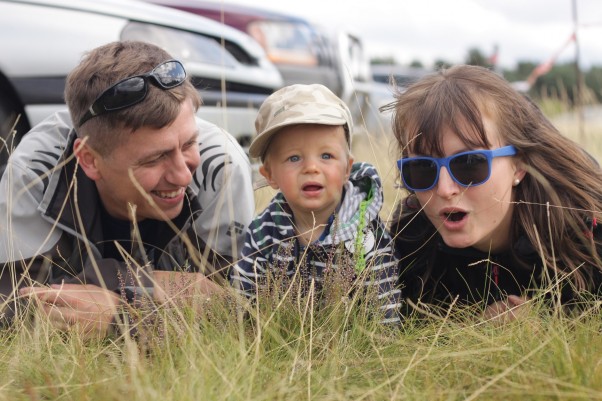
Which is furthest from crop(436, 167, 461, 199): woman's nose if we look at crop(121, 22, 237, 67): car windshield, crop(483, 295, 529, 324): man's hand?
crop(121, 22, 237, 67): car windshield

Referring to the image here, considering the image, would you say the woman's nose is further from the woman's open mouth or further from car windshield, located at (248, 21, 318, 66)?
car windshield, located at (248, 21, 318, 66)

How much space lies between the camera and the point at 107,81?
2998 millimetres

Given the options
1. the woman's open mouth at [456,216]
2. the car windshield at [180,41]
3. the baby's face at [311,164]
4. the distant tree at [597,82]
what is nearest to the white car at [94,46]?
the car windshield at [180,41]

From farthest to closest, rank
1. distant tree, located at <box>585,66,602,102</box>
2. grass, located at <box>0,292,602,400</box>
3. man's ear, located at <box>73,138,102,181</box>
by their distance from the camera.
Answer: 1. distant tree, located at <box>585,66,602,102</box>
2. man's ear, located at <box>73,138,102,181</box>
3. grass, located at <box>0,292,602,400</box>

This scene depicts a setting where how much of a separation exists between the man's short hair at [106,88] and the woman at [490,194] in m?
0.84

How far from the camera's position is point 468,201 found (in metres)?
2.71

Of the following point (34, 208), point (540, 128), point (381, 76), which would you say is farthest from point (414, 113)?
point (381, 76)

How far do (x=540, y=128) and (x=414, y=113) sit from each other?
462mm

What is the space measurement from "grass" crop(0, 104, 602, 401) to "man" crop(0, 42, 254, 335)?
0.46 meters

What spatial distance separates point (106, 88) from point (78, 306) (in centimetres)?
81

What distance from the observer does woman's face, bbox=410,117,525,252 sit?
2684mm

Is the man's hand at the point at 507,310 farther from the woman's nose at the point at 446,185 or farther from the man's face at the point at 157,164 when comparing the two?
the man's face at the point at 157,164

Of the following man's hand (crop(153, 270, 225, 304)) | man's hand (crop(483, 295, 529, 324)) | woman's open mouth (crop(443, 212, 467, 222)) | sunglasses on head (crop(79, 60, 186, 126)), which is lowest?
man's hand (crop(483, 295, 529, 324))

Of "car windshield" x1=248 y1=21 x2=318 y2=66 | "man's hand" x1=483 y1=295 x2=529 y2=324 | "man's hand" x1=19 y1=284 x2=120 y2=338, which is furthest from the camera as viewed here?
"car windshield" x1=248 y1=21 x2=318 y2=66
